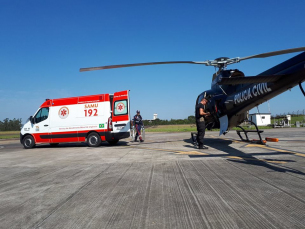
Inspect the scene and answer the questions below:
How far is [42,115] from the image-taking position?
1282cm

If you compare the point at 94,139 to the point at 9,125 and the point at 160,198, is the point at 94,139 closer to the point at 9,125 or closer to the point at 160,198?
the point at 160,198

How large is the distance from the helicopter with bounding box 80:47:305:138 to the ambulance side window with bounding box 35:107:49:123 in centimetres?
600

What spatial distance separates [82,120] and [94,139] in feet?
4.22

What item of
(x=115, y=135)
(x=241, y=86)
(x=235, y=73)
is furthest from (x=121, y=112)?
(x=241, y=86)

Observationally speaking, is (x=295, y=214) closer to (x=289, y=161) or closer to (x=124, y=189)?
(x=124, y=189)

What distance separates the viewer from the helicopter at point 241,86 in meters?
5.75

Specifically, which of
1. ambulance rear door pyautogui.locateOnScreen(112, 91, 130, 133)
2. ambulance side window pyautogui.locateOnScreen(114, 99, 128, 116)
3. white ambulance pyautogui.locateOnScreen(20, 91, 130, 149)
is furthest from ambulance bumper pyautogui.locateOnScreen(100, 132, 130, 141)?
ambulance side window pyautogui.locateOnScreen(114, 99, 128, 116)

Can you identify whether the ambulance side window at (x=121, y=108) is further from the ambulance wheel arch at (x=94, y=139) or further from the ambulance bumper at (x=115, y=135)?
the ambulance wheel arch at (x=94, y=139)

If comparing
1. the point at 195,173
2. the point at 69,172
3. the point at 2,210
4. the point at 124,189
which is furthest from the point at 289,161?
the point at 2,210

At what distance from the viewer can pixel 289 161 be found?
5.68 meters

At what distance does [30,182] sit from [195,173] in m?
3.59

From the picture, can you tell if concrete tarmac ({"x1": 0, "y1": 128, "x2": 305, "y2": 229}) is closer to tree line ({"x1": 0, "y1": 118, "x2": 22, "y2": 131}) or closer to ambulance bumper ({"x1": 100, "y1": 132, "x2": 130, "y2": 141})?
ambulance bumper ({"x1": 100, "y1": 132, "x2": 130, "y2": 141})

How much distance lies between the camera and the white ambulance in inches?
469

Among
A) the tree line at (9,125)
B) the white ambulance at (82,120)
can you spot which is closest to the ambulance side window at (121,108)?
the white ambulance at (82,120)
